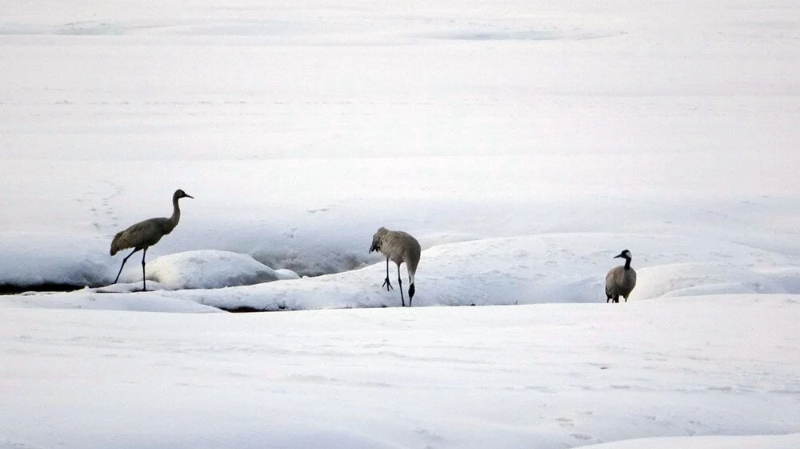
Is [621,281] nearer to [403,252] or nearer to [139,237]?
[403,252]

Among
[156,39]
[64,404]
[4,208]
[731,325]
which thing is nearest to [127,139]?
[4,208]

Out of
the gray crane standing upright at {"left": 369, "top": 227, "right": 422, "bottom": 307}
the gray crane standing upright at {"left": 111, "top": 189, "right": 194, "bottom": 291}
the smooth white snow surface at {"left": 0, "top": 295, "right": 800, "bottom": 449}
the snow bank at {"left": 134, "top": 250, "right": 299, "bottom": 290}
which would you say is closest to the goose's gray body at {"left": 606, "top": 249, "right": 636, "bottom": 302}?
the smooth white snow surface at {"left": 0, "top": 295, "right": 800, "bottom": 449}

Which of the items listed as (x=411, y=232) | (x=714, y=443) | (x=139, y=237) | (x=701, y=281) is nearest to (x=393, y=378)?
(x=714, y=443)

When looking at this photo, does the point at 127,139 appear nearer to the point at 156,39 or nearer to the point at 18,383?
the point at 18,383

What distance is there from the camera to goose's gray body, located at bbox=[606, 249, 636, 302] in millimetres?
9885

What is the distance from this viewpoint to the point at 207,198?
47.9ft

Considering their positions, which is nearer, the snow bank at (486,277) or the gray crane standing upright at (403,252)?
the snow bank at (486,277)

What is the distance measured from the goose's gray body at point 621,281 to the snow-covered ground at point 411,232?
0.32 m

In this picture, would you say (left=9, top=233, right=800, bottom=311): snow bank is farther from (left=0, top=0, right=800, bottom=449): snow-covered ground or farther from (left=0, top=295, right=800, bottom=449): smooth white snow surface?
(left=0, top=295, right=800, bottom=449): smooth white snow surface

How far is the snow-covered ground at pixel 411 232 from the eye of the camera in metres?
4.91

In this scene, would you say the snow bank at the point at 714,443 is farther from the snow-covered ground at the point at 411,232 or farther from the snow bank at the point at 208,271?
the snow bank at the point at 208,271

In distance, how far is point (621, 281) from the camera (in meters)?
9.91

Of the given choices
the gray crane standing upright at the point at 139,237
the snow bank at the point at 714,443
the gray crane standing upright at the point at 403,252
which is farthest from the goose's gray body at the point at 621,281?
the snow bank at the point at 714,443

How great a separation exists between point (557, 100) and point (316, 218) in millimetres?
14149
